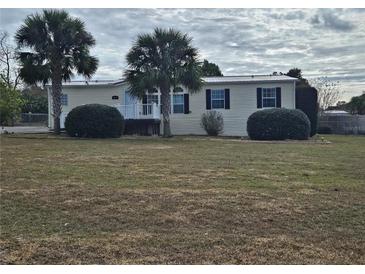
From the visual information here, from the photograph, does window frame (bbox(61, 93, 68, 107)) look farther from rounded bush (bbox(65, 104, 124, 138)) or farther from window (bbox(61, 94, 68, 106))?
rounded bush (bbox(65, 104, 124, 138))

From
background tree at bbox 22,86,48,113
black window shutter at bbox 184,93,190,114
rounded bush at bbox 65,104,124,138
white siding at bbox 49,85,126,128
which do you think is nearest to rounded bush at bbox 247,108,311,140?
black window shutter at bbox 184,93,190,114

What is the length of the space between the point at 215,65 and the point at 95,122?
2097cm

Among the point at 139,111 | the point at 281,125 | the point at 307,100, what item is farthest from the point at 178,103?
the point at 307,100

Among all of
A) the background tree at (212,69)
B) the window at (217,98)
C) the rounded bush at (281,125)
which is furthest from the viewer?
the background tree at (212,69)

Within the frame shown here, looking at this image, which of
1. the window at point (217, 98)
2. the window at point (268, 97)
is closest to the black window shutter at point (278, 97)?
the window at point (268, 97)

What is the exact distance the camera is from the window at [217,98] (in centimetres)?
2408

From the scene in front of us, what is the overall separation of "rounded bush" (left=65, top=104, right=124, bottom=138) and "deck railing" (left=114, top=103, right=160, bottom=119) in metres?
3.47

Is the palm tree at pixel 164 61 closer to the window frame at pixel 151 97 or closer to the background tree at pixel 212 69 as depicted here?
the window frame at pixel 151 97

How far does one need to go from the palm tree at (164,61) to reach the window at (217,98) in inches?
180

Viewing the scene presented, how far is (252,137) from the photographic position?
2017cm

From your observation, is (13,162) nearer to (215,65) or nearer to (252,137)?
(252,137)

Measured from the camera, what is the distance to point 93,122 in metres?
19.0

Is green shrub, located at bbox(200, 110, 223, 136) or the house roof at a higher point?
the house roof

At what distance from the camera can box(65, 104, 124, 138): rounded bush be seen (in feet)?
62.3
